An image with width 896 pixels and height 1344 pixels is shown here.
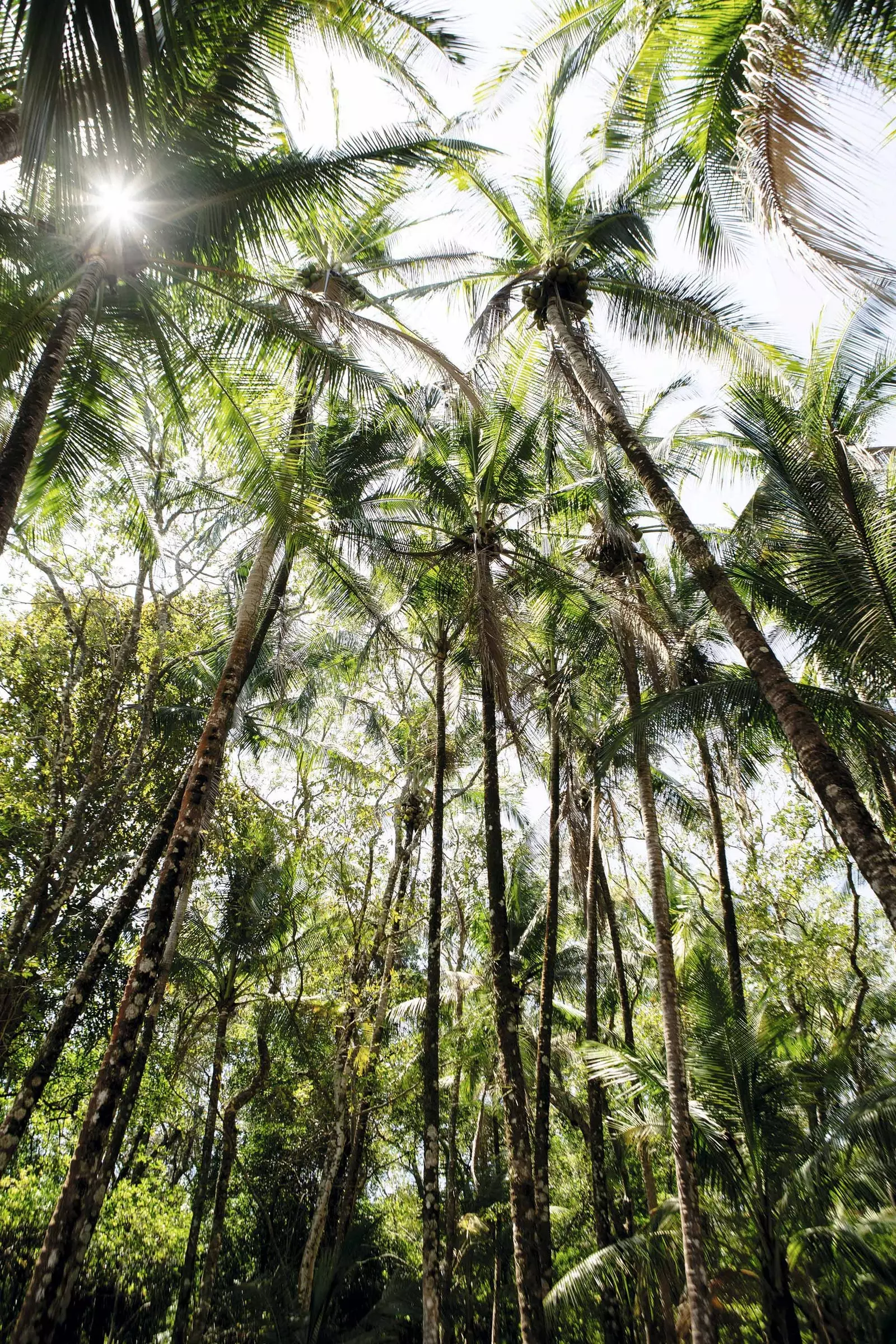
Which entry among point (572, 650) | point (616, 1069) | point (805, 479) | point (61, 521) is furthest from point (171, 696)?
point (805, 479)

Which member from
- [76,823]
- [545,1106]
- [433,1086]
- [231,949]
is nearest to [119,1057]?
[76,823]

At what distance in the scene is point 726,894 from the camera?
11.1 meters

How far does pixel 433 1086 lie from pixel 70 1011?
4.41 m

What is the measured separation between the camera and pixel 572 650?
39.3 feet

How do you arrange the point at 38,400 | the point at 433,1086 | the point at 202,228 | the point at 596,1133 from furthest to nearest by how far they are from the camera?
1. the point at 596,1133
2. the point at 433,1086
3. the point at 202,228
4. the point at 38,400

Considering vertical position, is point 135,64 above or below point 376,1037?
above

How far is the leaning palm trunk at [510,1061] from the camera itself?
7098 mm

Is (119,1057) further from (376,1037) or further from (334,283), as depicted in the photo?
(334,283)

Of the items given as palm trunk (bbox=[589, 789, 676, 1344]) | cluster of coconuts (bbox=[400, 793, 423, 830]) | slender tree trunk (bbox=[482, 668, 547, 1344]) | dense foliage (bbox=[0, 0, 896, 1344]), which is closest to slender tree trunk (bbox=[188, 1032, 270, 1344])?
dense foliage (bbox=[0, 0, 896, 1344])

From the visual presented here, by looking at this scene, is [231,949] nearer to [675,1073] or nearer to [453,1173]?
[453,1173]

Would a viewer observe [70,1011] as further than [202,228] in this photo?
Yes

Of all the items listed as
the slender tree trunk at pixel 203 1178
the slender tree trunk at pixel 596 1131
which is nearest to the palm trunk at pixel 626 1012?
the slender tree trunk at pixel 596 1131

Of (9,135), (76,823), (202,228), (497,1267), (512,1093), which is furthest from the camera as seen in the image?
(497,1267)

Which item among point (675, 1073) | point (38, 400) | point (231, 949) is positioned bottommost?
point (675, 1073)
